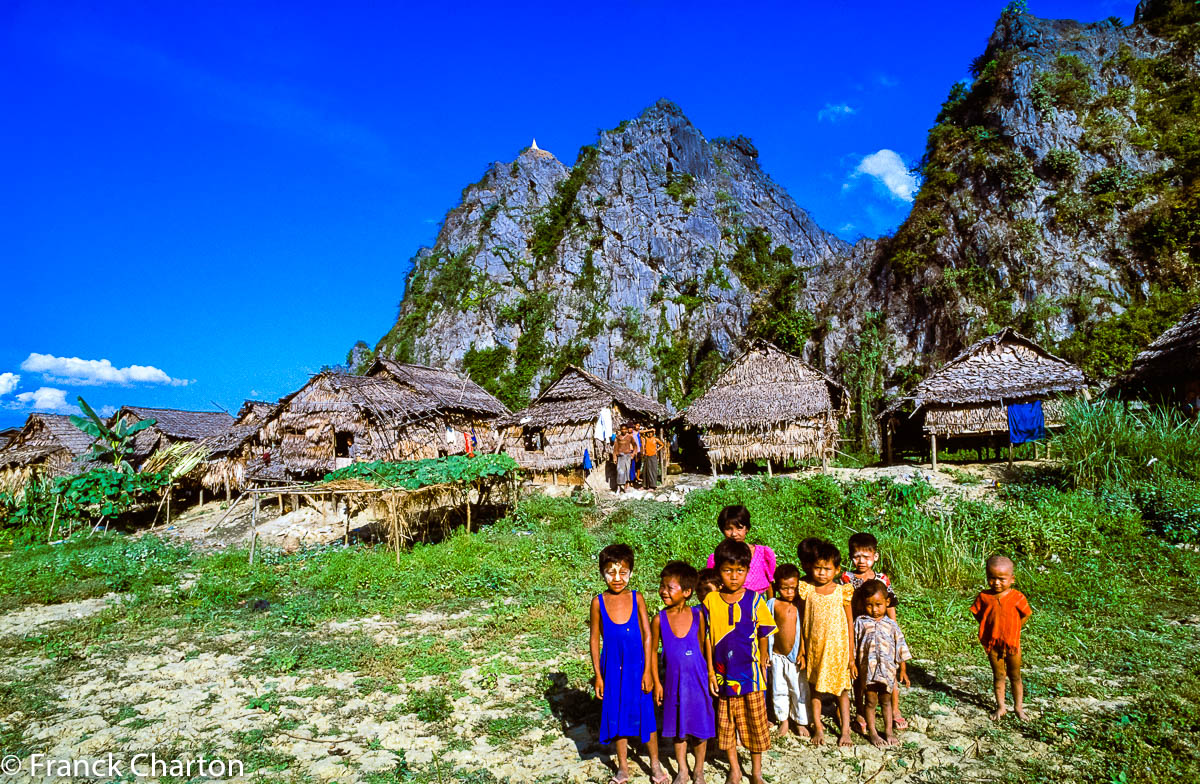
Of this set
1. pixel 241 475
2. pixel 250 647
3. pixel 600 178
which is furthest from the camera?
pixel 600 178

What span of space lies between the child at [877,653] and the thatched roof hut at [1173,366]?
13.9 metres

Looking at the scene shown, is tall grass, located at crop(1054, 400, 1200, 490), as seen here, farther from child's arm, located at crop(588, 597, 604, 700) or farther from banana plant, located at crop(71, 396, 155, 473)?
banana plant, located at crop(71, 396, 155, 473)

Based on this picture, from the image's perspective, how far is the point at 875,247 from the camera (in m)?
33.7

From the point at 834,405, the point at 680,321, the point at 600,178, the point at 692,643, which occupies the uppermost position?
the point at 600,178

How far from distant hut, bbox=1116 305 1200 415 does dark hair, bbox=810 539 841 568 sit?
553 inches

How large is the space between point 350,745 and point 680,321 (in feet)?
128

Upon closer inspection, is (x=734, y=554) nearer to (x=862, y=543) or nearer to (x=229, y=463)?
(x=862, y=543)

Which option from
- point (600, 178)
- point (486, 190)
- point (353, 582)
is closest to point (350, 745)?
point (353, 582)

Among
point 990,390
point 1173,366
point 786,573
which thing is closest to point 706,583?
point 786,573

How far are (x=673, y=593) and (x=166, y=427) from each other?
27246mm

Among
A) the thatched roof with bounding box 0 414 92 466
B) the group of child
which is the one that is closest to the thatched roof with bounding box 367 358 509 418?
the thatched roof with bounding box 0 414 92 466

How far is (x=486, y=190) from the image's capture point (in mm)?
54250

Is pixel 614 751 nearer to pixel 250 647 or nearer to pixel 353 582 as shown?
pixel 250 647

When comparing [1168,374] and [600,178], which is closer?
[1168,374]
